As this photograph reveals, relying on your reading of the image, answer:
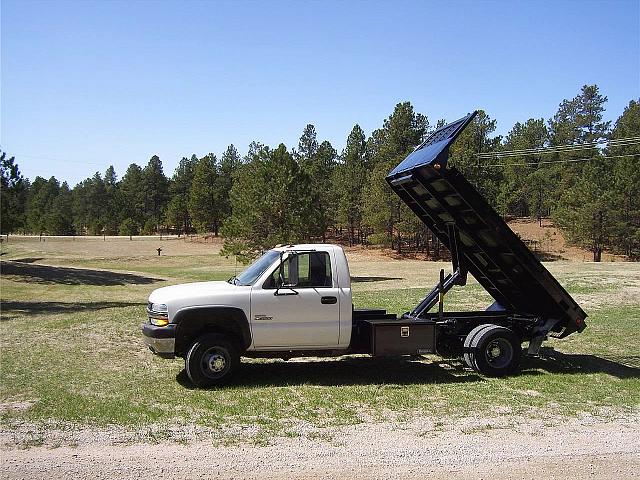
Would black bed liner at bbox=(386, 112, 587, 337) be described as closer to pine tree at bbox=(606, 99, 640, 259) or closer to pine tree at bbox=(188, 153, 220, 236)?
pine tree at bbox=(606, 99, 640, 259)

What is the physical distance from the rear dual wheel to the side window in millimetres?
2579

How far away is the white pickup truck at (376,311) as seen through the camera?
8688 mm

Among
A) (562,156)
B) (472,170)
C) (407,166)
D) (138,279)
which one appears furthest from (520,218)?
(407,166)

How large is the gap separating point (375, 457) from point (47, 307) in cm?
1913

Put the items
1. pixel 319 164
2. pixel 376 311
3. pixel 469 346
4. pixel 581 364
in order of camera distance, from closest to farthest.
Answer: pixel 469 346
pixel 376 311
pixel 581 364
pixel 319 164

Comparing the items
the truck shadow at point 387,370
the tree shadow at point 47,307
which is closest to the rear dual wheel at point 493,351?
the truck shadow at point 387,370

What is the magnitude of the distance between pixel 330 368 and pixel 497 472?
4.78m

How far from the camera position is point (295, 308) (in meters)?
8.88

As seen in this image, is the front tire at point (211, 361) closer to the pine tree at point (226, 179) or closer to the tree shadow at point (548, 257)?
the tree shadow at point (548, 257)

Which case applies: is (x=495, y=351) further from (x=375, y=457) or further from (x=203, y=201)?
(x=203, y=201)

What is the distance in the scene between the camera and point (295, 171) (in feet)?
126

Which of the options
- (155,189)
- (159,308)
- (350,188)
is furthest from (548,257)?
(155,189)

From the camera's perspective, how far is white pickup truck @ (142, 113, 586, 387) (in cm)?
869

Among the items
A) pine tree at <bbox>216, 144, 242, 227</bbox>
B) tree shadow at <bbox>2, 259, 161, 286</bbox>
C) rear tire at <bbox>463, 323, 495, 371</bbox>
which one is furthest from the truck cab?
pine tree at <bbox>216, 144, 242, 227</bbox>
